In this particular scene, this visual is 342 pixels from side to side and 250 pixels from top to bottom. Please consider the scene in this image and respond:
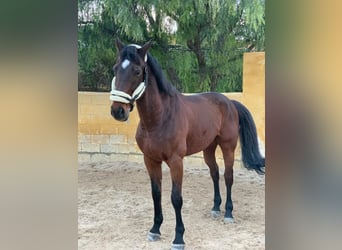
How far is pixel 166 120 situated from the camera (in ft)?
6.79

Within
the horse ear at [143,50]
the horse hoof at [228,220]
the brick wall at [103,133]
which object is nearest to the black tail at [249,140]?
the horse hoof at [228,220]

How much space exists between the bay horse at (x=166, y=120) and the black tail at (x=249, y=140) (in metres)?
0.07

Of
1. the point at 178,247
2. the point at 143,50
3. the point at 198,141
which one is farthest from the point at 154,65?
the point at 178,247

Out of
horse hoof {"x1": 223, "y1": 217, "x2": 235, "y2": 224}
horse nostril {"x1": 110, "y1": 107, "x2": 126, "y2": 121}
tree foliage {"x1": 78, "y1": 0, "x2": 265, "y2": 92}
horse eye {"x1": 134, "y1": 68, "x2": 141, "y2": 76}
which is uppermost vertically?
tree foliage {"x1": 78, "y1": 0, "x2": 265, "y2": 92}

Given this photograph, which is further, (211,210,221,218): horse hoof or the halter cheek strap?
(211,210,221,218): horse hoof

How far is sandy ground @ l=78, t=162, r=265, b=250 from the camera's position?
2.21m

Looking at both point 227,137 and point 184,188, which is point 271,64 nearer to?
point 227,137

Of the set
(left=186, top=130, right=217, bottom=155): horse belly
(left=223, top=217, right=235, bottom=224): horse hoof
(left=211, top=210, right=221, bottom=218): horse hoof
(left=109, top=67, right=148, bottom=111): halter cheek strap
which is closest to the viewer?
(left=109, top=67, right=148, bottom=111): halter cheek strap

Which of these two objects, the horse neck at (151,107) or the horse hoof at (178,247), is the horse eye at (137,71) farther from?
the horse hoof at (178,247)

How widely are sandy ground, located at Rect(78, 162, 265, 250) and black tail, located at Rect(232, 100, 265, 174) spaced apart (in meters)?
0.33

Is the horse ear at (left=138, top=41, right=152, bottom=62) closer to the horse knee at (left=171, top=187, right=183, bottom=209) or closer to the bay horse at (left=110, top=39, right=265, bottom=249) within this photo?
the bay horse at (left=110, top=39, right=265, bottom=249)

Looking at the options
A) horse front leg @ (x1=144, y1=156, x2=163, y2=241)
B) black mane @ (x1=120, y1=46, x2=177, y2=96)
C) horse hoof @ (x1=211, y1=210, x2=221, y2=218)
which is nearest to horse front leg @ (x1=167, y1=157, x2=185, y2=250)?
horse front leg @ (x1=144, y1=156, x2=163, y2=241)

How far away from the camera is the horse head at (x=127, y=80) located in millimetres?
1770
